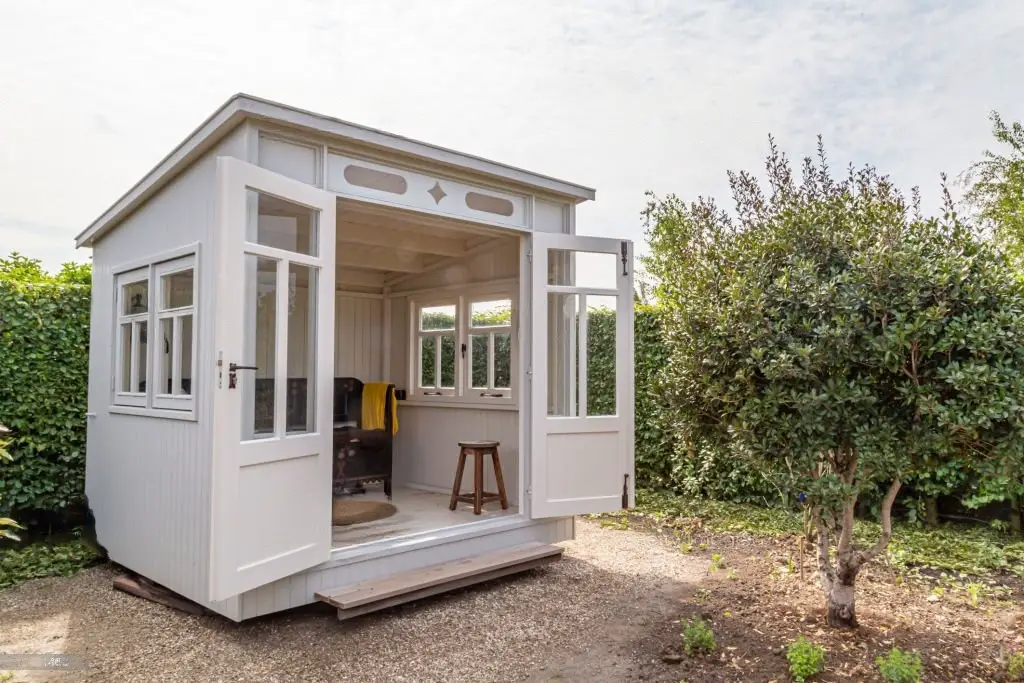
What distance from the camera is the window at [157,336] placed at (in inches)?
141

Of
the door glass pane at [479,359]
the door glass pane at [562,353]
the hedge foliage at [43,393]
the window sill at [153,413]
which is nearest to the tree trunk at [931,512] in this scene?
the door glass pane at [562,353]

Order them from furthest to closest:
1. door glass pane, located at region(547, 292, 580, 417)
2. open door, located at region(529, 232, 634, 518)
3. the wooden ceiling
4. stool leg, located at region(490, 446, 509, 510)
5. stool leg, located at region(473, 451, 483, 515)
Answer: the wooden ceiling → stool leg, located at region(490, 446, 509, 510) → stool leg, located at region(473, 451, 483, 515) → door glass pane, located at region(547, 292, 580, 417) → open door, located at region(529, 232, 634, 518)

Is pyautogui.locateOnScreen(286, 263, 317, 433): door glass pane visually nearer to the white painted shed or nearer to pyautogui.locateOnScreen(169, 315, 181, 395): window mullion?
the white painted shed

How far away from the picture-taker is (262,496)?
3.15 m

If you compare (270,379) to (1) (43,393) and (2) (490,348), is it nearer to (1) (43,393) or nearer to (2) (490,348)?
(2) (490,348)

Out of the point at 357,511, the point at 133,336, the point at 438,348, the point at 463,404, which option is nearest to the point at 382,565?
the point at 357,511

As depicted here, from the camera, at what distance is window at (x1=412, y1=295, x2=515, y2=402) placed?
5.77 meters

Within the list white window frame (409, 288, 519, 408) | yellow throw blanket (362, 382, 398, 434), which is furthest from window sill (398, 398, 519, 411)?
yellow throw blanket (362, 382, 398, 434)

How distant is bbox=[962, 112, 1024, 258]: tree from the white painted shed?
6466 millimetres

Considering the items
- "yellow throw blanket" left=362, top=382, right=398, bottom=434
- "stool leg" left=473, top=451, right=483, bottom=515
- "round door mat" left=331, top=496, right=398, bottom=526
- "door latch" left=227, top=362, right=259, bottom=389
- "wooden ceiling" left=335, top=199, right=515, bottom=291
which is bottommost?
"round door mat" left=331, top=496, right=398, bottom=526

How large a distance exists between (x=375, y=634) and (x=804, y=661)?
209 centimetres

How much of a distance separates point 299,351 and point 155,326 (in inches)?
46.3

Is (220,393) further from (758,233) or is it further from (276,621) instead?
(758,233)

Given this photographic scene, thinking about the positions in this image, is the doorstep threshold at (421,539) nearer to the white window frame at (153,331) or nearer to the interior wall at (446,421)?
the interior wall at (446,421)
